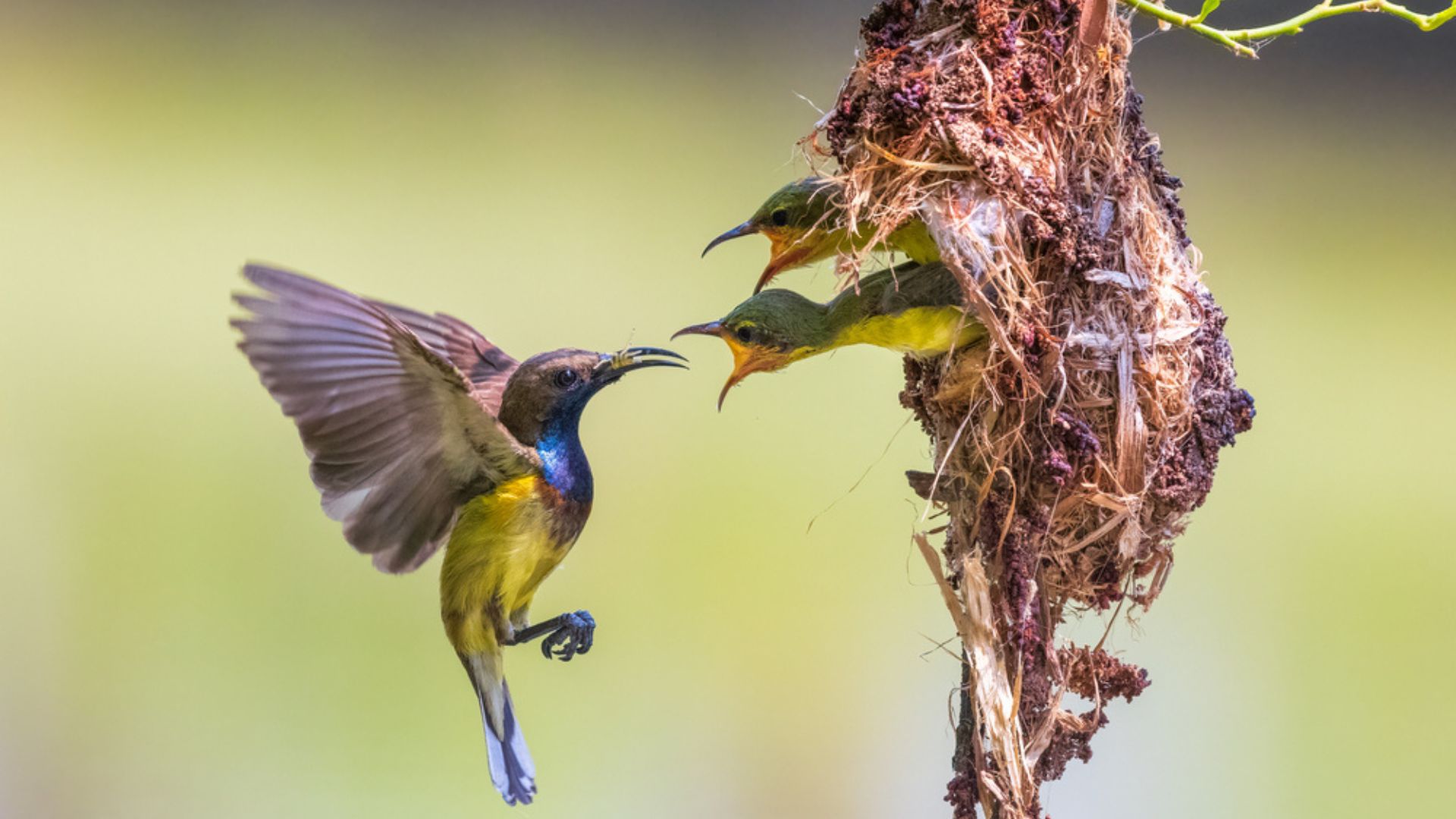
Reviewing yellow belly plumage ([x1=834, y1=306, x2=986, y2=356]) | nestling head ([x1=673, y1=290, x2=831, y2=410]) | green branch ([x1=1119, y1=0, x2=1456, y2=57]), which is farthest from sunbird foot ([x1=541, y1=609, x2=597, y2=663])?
green branch ([x1=1119, y1=0, x2=1456, y2=57])

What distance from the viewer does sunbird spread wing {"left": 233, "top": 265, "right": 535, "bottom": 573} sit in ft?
4.89

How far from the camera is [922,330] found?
4.67ft

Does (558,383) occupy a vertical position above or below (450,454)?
above

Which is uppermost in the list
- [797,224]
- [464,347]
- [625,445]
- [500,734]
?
[625,445]

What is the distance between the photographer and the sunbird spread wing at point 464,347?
190 cm

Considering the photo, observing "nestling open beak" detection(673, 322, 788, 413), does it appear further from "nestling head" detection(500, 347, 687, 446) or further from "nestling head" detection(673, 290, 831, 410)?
"nestling head" detection(500, 347, 687, 446)

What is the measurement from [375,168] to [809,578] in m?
1.31

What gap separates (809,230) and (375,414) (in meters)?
0.61

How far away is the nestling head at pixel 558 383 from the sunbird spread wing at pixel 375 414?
0.04 metres

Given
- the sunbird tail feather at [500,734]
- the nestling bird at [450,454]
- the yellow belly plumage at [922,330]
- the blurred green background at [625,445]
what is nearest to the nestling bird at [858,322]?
the yellow belly plumage at [922,330]

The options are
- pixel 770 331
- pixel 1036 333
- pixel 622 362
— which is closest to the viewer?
pixel 1036 333

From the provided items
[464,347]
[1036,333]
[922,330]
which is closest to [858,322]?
[922,330]

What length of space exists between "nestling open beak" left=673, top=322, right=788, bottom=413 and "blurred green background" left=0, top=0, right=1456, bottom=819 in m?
1.07

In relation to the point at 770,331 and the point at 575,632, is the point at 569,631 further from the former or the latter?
→ the point at 770,331
